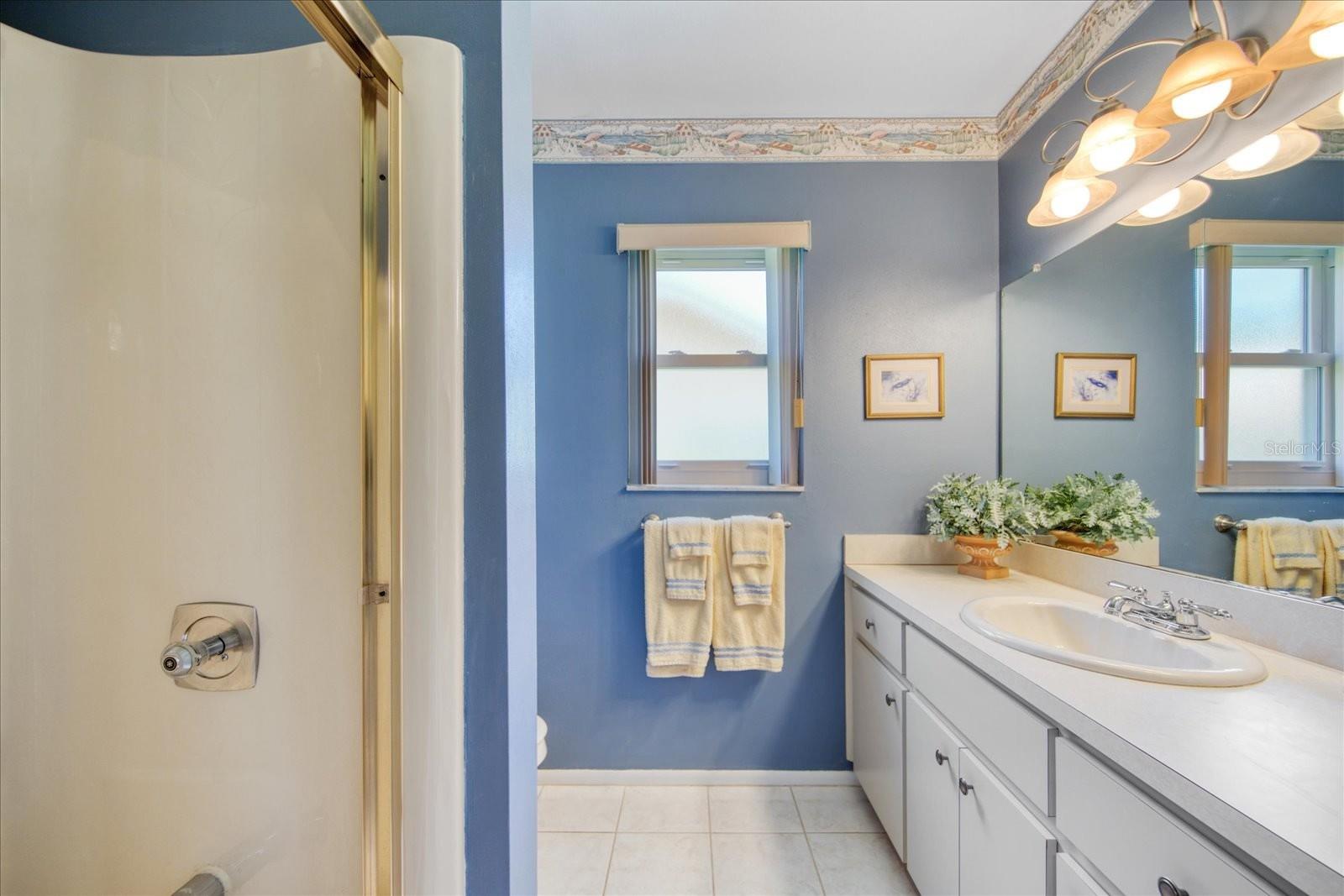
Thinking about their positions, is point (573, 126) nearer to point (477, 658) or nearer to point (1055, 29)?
point (1055, 29)

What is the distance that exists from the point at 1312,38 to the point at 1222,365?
1.85 ft

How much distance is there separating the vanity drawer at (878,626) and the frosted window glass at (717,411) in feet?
1.93

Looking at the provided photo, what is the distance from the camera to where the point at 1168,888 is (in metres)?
0.59

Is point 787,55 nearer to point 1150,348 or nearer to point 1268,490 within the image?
point 1150,348

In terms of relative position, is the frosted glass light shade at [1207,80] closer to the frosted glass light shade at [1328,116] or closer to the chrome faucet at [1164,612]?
the frosted glass light shade at [1328,116]

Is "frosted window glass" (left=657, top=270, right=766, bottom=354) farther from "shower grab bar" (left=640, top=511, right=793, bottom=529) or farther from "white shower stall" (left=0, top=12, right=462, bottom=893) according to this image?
"white shower stall" (left=0, top=12, right=462, bottom=893)

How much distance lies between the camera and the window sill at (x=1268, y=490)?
2.84 feet

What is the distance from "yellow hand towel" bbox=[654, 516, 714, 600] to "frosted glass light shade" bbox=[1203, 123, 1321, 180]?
148 centimetres

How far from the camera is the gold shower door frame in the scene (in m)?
0.59

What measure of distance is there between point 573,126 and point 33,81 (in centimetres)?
141

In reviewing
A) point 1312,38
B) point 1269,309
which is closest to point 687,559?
point 1269,309

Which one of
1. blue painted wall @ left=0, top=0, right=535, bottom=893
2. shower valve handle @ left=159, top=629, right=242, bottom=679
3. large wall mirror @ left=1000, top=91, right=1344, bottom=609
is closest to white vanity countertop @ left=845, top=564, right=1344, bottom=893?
large wall mirror @ left=1000, top=91, right=1344, bottom=609

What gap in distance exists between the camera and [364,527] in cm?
60

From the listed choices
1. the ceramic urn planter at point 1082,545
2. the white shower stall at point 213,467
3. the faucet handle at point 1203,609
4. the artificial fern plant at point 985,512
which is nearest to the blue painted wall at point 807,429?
the artificial fern plant at point 985,512
